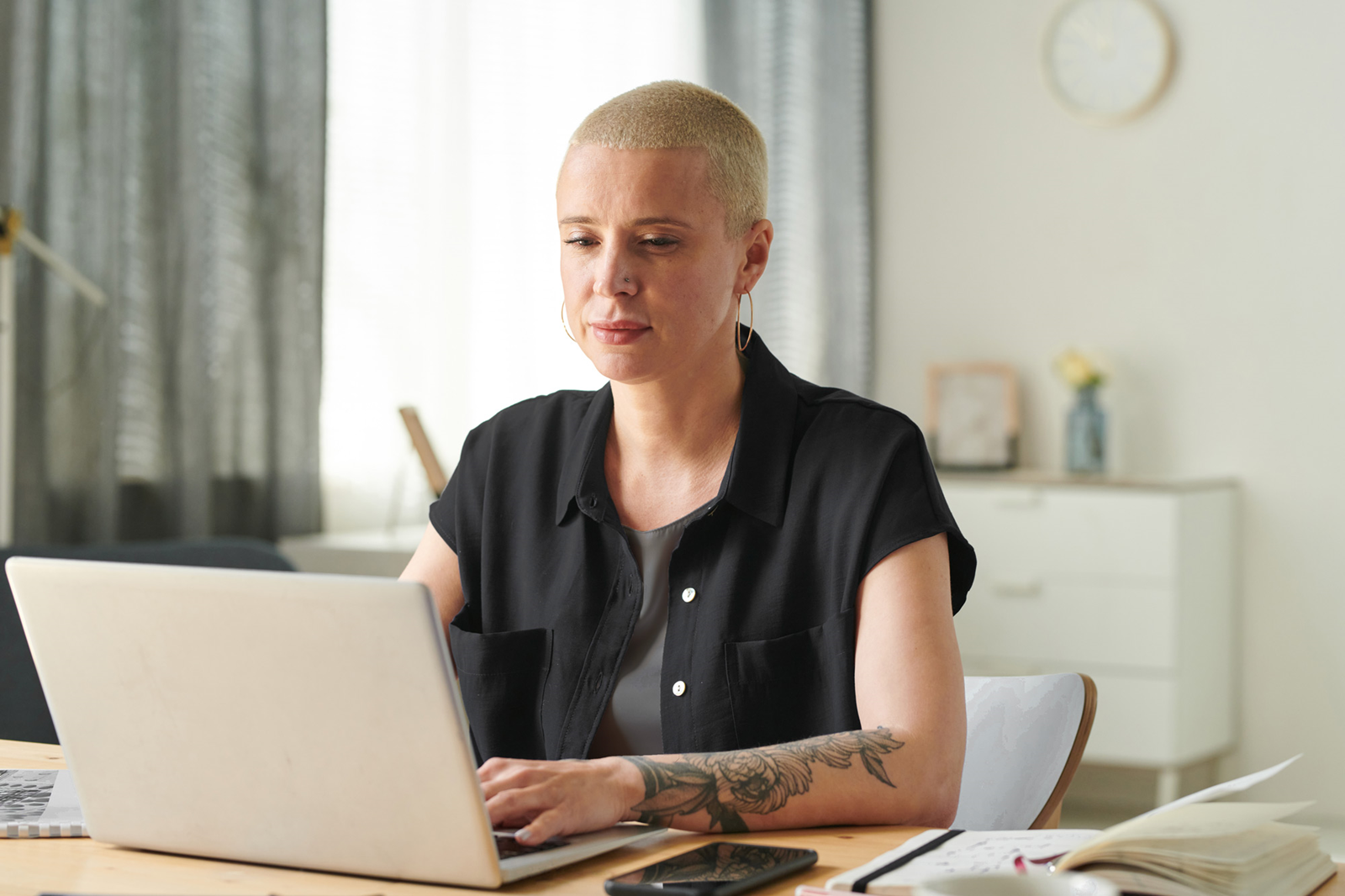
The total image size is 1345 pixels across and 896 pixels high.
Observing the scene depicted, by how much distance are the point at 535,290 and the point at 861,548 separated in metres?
2.39

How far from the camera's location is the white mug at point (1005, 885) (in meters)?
0.68

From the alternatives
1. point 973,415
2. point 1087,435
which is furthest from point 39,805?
point 973,415

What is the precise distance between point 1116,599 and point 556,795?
2.90 meters

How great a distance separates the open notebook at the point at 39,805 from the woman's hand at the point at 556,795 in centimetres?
33

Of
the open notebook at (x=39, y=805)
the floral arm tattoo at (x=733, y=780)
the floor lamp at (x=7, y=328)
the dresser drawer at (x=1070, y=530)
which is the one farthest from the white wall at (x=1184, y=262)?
the open notebook at (x=39, y=805)

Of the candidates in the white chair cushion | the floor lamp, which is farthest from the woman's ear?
the floor lamp

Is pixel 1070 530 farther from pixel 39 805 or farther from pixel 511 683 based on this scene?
pixel 39 805

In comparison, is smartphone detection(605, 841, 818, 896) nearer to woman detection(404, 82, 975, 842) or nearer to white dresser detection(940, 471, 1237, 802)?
woman detection(404, 82, 975, 842)

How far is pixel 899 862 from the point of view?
0.87m

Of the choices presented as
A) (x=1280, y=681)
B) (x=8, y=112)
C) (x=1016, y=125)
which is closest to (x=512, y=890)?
(x=8, y=112)

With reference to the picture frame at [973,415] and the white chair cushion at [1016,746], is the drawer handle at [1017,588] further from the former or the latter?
the white chair cushion at [1016,746]

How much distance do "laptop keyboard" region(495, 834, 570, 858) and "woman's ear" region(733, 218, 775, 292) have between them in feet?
2.23

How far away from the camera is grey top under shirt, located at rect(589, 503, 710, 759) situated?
1357 millimetres

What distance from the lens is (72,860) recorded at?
0.94 metres
